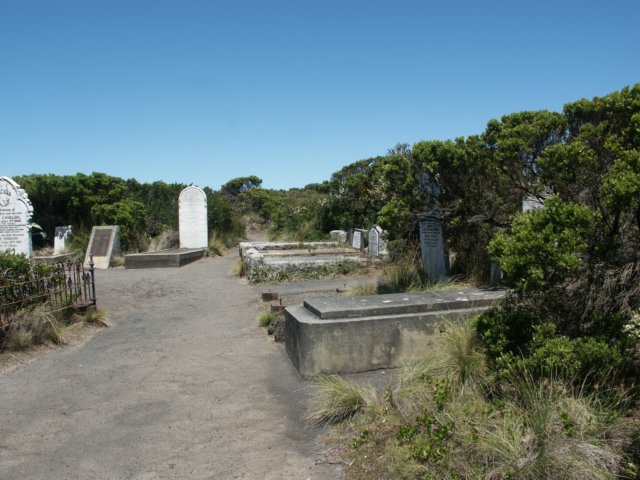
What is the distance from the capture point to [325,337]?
602 cm

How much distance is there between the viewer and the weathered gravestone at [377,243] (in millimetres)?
14789

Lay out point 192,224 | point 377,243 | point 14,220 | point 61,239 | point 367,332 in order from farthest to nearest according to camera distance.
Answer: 1. point 192,224
2. point 61,239
3. point 377,243
4. point 14,220
5. point 367,332

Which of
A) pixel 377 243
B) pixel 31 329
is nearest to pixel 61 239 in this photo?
pixel 377 243

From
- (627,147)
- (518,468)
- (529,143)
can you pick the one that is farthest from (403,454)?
(529,143)

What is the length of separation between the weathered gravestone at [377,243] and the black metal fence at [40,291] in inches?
311

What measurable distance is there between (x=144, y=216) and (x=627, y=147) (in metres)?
20.0

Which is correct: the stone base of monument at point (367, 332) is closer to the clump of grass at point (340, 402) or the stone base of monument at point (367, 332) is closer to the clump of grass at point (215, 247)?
the clump of grass at point (340, 402)

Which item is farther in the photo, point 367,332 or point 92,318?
point 92,318

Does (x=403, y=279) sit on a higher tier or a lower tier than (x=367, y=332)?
higher

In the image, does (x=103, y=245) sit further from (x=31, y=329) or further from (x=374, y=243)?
(x=31, y=329)

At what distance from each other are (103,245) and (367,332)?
14.9 metres

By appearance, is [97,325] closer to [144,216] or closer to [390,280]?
[390,280]

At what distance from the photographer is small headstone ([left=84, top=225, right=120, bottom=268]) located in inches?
707

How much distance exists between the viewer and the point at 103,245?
18562mm
